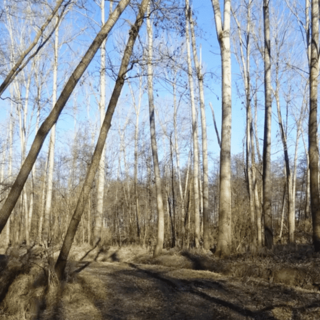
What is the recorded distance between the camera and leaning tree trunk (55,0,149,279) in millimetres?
6345

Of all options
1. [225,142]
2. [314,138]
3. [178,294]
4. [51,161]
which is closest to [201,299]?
[178,294]

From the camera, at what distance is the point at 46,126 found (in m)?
6.79

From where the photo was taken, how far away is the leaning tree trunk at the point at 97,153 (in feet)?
20.8

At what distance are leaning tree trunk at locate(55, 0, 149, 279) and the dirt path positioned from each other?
64 centimetres

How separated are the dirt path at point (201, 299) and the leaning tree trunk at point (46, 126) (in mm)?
1789

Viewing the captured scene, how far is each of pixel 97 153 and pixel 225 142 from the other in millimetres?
3470

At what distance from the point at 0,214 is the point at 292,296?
4.71m

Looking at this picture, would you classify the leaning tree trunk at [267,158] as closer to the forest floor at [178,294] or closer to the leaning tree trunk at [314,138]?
the leaning tree trunk at [314,138]

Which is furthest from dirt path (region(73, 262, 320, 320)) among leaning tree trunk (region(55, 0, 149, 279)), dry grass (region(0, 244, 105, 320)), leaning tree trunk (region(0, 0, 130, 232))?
leaning tree trunk (region(0, 0, 130, 232))

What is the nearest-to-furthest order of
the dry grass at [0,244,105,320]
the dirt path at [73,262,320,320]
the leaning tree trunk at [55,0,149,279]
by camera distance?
1. the dirt path at [73,262,320,320]
2. the dry grass at [0,244,105,320]
3. the leaning tree trunk at [55,0,149,279]

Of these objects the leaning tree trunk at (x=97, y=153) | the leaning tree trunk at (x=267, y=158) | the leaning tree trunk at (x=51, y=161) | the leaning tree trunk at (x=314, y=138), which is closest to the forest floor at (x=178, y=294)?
the leaning tree trunk at (x=97, y=153)

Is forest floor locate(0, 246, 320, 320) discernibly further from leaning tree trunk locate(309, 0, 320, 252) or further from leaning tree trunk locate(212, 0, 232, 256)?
leaning tree trunk locate(309, 0, 320, 252)

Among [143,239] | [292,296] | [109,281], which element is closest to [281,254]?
[292,296]

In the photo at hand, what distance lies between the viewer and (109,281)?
6438 millimetres
